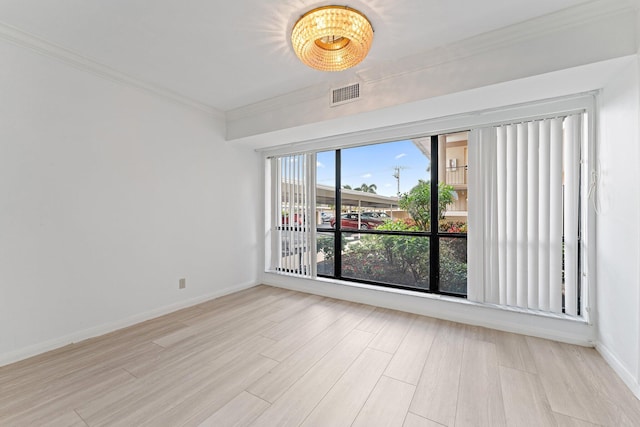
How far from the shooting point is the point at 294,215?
13.4ft

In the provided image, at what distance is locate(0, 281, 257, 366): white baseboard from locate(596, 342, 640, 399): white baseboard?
3955mm

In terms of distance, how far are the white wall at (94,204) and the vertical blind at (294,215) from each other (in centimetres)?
93

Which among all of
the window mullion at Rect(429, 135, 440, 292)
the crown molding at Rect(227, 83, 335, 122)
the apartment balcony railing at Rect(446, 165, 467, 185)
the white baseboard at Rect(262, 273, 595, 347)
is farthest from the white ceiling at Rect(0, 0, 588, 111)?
the white baseboard at Rect(262, 273, 595, 347)

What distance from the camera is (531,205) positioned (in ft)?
8.30

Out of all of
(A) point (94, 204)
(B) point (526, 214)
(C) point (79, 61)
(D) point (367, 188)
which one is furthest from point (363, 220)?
(C) point (79, 61)

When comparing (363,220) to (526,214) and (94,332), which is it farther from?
(94,332)

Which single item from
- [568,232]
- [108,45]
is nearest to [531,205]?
[568,232]

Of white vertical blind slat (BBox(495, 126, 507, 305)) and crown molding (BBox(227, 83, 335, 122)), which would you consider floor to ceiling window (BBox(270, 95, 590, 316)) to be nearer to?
white vertical blind slat (BBox(495, 126, 507, 305))

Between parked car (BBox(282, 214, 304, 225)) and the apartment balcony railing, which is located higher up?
the apartment balcony railing

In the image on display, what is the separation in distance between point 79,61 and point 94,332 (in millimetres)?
2492

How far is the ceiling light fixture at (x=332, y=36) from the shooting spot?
171 cm

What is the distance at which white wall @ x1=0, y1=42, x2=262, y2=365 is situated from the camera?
208cm

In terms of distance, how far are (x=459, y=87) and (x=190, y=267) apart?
3484 millimetres

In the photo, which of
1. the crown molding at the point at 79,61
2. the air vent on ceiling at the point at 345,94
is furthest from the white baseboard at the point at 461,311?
the crown molding at the point at 79,61
